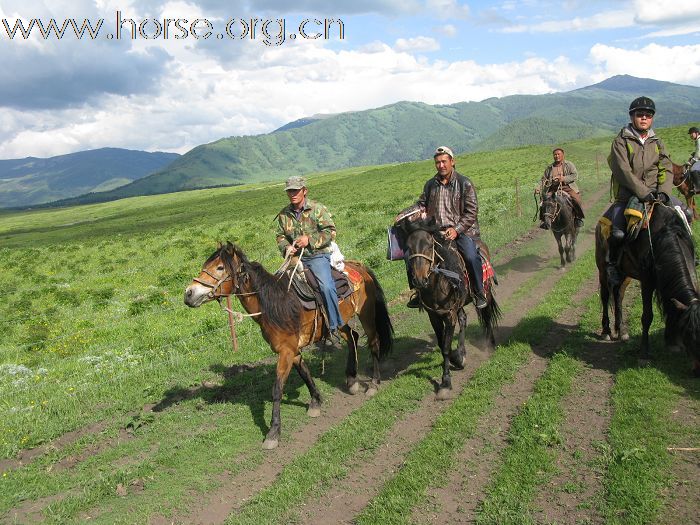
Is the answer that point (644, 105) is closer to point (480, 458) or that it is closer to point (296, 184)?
point (296, 184)

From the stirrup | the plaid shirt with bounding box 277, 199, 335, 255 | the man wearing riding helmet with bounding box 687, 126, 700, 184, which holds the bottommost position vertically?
the stirrup

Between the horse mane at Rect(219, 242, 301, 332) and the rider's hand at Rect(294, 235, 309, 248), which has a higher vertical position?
the rider's hand at Rect(294, 235, 309, 248)

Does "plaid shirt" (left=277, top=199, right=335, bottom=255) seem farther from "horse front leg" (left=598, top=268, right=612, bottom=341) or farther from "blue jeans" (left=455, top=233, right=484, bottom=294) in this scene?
"horse front leg" (left=598, top=268, right=612, bottom=341)

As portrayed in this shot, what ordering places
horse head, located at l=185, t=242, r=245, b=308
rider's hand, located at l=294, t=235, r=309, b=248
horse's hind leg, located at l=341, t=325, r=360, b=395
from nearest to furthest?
horse head, located at l=185, t=242, r=245, b=308
rider's hand, located at l=294, t=235, r=309, b=248
horse's hind leg, located at l=341, t=325, r=360, b=395

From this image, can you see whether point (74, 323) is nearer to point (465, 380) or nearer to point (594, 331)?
point (465, 380)

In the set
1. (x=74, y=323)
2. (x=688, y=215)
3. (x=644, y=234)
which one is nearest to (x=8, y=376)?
(x=74, y=323)

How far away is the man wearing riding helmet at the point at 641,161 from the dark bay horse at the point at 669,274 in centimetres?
41

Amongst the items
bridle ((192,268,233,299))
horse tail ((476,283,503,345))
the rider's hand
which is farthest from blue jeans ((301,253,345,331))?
horse tail ((476,283,503,345))

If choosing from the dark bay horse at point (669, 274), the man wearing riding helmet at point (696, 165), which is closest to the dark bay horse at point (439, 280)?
the dark bay horse at point (669, 274)

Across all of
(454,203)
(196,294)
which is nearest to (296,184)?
(196,294)

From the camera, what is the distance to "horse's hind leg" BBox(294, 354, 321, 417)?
8539 millimetres

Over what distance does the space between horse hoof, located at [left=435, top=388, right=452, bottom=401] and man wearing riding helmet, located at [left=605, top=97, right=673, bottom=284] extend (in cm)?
421

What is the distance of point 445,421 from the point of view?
7.73 metres

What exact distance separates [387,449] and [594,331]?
5950 mm
